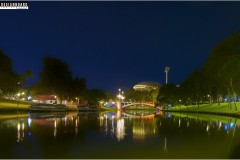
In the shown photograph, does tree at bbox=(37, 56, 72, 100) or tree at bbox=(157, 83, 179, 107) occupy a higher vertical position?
tree at bbox=(37, 56, 72, 100)

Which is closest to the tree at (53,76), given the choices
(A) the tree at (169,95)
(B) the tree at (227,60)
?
(A) the tree at (169,95)

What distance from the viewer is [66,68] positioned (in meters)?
106

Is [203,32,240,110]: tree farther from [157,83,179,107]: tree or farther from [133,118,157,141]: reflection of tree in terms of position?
[157,83,179,107]: tree

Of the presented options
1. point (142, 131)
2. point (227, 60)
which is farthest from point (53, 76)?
point (142, 131)

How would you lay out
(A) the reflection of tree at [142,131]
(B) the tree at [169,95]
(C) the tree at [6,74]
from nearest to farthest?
1. (A) the reflection of tree at [142,131]
2. (C) the tree at [6,74]
3. (B) the tree at [169,95]

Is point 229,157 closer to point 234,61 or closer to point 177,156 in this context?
point 177,156

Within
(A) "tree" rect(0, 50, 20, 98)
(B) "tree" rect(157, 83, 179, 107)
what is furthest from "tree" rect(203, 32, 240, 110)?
(B) "tree" rect(157, 83, 179, 107)

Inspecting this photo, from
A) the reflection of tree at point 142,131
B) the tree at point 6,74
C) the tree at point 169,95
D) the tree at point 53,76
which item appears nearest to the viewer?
the reflection of tree at point 142,131

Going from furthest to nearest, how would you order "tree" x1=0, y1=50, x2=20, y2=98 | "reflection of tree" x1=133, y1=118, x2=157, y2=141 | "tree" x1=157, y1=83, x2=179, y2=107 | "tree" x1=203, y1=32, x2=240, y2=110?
"tree" x1=157, y1=83, x2=179, y2=107
"tree" x1=0, y1=50, x2=20, y2=98
"tree" x1=203, y1=32, x2=240, y2=110
"reflection of tree" x1=133, y1=118, x2=157, y2=141

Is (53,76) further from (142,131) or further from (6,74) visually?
(142,131)

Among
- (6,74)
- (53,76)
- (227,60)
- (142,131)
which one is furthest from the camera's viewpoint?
(53,76)

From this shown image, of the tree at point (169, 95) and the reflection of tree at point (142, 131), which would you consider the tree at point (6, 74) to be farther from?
the tree at point (169, 95)

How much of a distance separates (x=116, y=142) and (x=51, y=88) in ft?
281

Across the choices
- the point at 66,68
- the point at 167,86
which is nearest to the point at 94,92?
the point at 167,86
